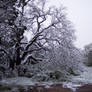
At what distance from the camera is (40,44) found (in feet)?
39.9

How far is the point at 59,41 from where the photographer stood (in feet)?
37.5

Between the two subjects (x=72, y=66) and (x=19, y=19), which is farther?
(x=72, y=66)

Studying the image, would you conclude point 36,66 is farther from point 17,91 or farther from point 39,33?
point 17,91

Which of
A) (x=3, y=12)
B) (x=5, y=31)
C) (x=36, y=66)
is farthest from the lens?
(x=36, y=66)

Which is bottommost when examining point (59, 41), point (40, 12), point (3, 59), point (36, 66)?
point (36, 66)

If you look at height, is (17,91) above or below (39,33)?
below

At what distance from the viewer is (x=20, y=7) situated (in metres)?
11.3

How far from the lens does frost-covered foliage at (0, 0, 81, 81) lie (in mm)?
10009

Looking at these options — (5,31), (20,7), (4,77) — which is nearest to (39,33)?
(20,7)

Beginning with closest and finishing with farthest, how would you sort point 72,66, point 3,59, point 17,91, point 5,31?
point 17,91 < point 5,31 < point 3,59 < point 72,66

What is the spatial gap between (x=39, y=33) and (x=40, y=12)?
212 centimetres

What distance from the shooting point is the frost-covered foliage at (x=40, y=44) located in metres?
10.0

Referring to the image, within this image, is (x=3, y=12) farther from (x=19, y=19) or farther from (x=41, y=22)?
(x=41, y=22)

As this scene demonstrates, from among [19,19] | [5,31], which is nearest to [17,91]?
[5,31]
